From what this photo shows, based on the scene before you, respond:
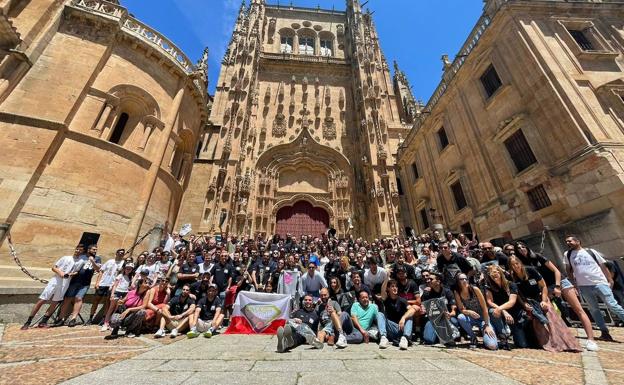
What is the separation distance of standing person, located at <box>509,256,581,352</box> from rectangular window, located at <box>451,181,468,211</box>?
32.3ft

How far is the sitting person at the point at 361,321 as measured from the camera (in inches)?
187

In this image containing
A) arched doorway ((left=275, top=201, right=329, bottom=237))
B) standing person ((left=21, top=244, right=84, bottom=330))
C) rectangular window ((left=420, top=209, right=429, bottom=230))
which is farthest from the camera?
arched doorway ((left=275, top=201, right=329, bottom=237))

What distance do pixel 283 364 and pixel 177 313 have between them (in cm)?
398

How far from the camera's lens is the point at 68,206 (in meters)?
9.27

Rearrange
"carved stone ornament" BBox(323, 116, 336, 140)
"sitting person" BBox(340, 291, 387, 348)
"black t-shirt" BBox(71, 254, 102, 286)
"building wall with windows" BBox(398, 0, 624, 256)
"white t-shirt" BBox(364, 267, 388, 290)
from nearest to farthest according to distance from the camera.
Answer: "sitting person" BBox(340, 291, 387, 348), "white t-shirt" BBox(364, 267, 388, 290), "black t-shirt" BBox(71, 254, 102, 286), "building wall with windows" BBox(398, 0, 624, 256), "carved stone ornament" BBox(323, 116, 336, 140)

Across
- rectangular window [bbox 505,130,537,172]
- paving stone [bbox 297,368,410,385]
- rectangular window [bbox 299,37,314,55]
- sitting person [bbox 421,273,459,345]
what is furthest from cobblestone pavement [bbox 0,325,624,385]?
rectangular window [bbox 299,37,314,55]

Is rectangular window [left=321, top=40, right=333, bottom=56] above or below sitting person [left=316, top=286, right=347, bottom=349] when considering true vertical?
above

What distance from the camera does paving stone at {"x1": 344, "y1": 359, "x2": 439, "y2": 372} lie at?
299cm

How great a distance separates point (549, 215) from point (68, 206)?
17.4m

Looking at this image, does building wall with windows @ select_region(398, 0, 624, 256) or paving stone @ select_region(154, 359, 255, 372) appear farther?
building wall with windows @ select_region(398, 0, 624, 256)

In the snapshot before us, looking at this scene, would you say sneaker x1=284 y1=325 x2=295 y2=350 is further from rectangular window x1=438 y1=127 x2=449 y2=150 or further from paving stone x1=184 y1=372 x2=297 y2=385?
rectangular window x1=438 y1=127 x2=449 y2=150

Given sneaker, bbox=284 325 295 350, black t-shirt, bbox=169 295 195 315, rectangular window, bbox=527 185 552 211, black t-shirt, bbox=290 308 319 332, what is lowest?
sneaker, bbox=284 325 295 350

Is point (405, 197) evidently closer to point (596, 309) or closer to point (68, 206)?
point (596, 309)

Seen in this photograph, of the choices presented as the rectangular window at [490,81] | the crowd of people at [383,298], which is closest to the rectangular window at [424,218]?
the rectangular window at [490,81]
